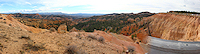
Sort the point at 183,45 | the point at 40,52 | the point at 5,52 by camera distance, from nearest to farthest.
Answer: the point at 5,52 → the point at 40,52 → the point at 183,45

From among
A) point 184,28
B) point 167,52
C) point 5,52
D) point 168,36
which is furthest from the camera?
point 168,36

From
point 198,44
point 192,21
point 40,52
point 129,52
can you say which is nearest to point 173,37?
point 192,21

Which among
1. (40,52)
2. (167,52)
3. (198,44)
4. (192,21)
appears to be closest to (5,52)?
(40,52)

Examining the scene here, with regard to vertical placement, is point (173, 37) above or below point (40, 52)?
below

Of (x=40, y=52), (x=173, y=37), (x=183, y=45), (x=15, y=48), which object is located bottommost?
(x=173, y=37)

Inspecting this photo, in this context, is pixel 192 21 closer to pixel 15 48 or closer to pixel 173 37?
pixel 173 37

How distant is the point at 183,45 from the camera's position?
34.6 feet

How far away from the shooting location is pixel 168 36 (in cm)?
2258

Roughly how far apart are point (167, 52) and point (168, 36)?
15.6 m

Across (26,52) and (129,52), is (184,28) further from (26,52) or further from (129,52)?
(26,52)

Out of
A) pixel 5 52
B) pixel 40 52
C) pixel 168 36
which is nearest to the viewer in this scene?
pixel 5 52

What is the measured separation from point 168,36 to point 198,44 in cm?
1331

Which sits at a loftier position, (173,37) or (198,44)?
(198,44)

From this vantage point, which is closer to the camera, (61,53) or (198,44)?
(61,53)
